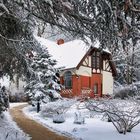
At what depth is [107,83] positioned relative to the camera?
140 feet

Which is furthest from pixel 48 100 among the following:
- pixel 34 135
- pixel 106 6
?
pixel 106 6

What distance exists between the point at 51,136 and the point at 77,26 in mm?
8095

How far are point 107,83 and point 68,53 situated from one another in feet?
17.7

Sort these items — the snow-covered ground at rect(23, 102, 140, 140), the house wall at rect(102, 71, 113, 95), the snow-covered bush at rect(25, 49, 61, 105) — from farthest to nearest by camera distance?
1. the house wall at rect(102, 71, 113, 95)
2. the snow-covered bush at rect(25, 49, 61, 105)
3. the snow-covered ground at rect(23, 102, 140, 140)

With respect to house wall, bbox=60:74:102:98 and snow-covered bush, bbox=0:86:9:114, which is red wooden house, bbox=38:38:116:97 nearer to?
house wall, bbox=60:74:102:98

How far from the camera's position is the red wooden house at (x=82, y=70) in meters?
38.0

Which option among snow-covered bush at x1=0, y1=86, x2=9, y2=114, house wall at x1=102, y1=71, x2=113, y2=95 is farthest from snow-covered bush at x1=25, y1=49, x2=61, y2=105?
house wall at x1=102, y1=71, x2=113, y2=95

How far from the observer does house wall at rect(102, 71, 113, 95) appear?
42219 mm

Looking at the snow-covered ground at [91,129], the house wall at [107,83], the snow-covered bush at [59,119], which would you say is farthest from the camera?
the house wall at [107,83]

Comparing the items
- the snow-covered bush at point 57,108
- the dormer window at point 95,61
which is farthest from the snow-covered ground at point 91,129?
the dormer window at point 95,61

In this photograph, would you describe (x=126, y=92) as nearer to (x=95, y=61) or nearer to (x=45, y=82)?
(x=45, y=82)

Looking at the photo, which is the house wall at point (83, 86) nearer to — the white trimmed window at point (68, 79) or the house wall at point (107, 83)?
the white trimmed window at point (68, 79)

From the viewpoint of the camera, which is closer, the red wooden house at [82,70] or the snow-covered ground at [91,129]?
the snow-covered ground at [91,129]

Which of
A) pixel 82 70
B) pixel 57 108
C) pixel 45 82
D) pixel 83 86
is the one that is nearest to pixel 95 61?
pixel 82 70
